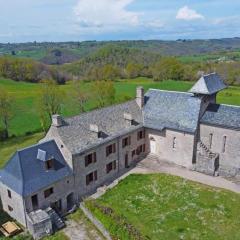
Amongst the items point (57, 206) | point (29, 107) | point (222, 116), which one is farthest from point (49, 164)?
point (29, 107)

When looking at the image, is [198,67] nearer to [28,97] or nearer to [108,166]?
[28,97]

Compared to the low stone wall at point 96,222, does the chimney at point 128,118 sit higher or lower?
higher

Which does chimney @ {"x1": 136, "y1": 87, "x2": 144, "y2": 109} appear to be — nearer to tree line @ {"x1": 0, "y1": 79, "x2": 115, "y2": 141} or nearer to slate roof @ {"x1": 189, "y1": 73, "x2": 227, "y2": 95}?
slate roof @ {"x1": 189, "y1": 73, "x2": 227, "y2": 95}

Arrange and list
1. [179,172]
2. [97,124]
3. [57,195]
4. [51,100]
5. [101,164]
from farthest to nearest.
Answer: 1. [51,100]
2. [179,172]
3. [97,124]
4. [101,164]
5. [57,195]

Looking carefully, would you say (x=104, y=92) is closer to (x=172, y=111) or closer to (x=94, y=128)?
(x=172, y=111)

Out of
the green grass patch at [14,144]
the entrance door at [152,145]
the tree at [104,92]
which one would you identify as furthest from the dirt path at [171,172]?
the tree at [104,92]

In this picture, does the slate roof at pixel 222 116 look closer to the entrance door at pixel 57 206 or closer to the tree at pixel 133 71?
the entrance door at pixel 57 206
